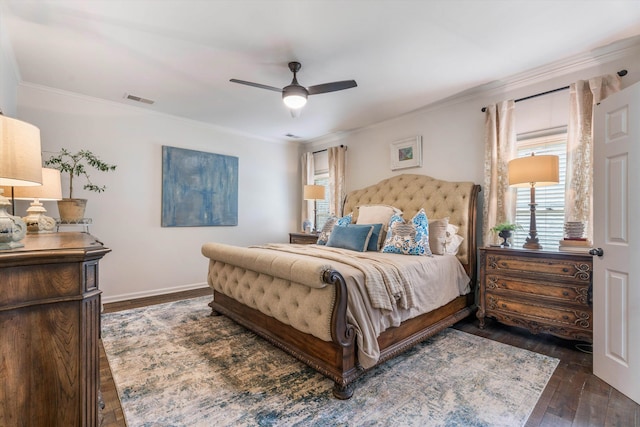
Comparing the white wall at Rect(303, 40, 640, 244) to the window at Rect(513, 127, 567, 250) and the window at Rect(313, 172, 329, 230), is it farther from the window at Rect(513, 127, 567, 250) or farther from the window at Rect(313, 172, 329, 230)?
the window at Rect(313, 172, 329, 230)

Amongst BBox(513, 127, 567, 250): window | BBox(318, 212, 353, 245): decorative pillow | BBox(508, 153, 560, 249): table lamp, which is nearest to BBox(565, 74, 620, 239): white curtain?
BBox(513, 127, 567, 250): window

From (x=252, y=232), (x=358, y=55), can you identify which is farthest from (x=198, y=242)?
(x=358, y=55)

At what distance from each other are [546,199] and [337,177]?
10.0 feet

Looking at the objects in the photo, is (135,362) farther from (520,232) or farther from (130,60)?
(520,232)

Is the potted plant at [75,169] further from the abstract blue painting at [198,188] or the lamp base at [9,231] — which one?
the lamp base at [9,231]

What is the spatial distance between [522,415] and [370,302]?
3.47ft

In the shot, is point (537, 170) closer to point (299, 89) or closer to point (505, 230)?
point (505, 230)

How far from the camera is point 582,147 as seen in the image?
2752 millimetres

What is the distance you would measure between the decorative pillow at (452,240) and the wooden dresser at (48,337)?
306 centimetres

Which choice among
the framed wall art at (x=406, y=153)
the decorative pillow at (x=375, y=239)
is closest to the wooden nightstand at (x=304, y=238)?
the decorative pillow at (x=375, y=239)

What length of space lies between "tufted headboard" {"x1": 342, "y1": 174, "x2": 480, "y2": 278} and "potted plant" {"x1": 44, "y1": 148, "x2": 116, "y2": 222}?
3.40 metres

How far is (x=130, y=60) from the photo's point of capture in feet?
9.36

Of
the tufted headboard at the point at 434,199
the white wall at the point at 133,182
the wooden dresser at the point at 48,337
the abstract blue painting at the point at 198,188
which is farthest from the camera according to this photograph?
the abstract blue painting at the point at 198,188

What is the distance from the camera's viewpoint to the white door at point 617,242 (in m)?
1.91
